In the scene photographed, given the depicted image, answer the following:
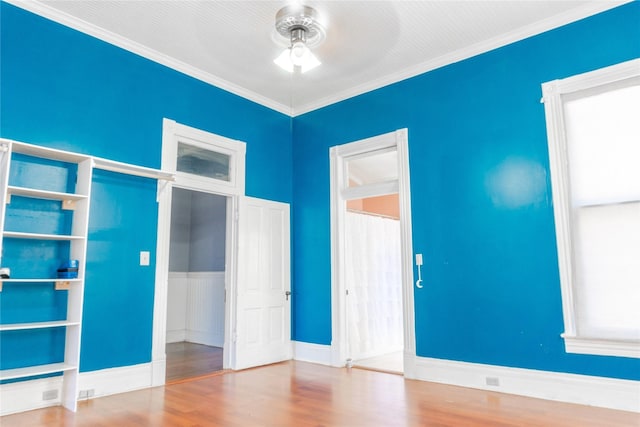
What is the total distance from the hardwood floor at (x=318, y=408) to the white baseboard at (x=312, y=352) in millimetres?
882

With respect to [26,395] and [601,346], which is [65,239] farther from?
[601,346]

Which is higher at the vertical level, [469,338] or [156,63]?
[156,63]

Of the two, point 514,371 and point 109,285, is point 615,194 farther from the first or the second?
point 109,285

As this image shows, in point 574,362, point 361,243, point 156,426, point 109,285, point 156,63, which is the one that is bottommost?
point 156,426

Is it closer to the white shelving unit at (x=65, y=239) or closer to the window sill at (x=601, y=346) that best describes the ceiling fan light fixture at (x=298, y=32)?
the white shelving unit at (x=65, y=239)

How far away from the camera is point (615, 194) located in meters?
3.43

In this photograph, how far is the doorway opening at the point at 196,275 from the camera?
6559mm

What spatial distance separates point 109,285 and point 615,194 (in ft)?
14.8

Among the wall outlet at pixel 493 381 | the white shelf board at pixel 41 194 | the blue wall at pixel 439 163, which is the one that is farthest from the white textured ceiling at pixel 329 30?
the wall outlet at pixel 493 381

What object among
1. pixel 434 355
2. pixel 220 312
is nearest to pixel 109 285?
pixel 220 312

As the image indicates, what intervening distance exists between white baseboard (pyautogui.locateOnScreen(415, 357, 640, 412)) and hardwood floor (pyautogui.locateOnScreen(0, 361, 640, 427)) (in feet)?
0.32

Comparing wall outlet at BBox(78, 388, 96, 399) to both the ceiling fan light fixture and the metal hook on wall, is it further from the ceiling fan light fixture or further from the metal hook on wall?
the ceiling fan light fixture

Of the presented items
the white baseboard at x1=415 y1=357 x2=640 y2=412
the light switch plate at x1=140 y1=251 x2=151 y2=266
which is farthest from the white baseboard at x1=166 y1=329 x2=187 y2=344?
the white baseboard at x1=415 y1=357 x2=640 y2=412

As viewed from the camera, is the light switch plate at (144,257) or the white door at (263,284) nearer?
the light switch plate at (144,257)
